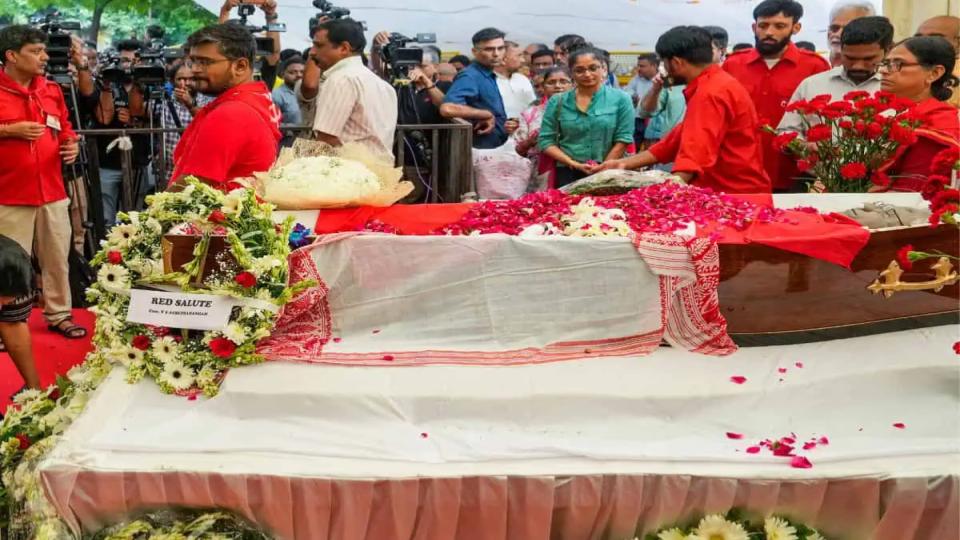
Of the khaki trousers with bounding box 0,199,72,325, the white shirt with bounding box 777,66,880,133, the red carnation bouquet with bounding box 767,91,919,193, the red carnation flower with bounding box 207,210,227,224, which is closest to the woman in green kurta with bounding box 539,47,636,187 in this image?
the white shirt with bounding box 777,66,880,133

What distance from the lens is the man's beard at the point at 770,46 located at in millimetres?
4324

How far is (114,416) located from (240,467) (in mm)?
370

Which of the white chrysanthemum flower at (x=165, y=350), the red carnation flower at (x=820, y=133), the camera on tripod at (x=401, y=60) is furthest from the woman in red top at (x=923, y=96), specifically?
the camera on tripod at (x=401, y=60)

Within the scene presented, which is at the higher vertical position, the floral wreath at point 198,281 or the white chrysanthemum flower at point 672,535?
the floral wreath at point 198,281

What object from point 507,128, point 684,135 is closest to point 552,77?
point 507,128

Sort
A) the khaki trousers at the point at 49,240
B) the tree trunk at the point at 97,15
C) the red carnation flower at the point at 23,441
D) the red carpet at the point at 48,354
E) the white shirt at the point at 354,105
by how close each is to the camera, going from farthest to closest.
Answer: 1. the tree trunk at the point at 97,15
2. the khaki trousers at the point at 49,240
3. the white shirt at the point at 354,105
4. the red carpet at the point at 48,354
5. the red carnation flower at the point at 23,441

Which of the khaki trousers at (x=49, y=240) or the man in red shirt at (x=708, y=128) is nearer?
the man in red shirt at (x=708, y=128)

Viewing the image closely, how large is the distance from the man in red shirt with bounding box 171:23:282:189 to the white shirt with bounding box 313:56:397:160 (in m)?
0.82

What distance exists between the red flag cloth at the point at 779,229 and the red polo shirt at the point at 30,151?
196cm

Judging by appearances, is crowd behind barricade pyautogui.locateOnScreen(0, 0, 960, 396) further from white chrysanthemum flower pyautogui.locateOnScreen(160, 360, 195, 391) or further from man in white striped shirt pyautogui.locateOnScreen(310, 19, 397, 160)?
white chrysanthemum flower pyautogui.locateOnScreen(160, 360, 195, 391)

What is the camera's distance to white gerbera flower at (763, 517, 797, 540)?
2.01 m

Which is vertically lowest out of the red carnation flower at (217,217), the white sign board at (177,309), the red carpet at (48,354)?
the red carpet at (48,354)

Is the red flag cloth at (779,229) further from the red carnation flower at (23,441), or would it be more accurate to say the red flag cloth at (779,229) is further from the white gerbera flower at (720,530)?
the red carnation flower at (23,441)

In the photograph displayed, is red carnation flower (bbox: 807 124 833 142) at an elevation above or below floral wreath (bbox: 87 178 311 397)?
above
